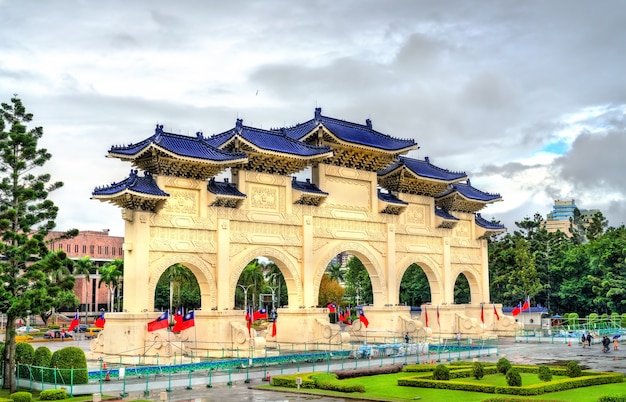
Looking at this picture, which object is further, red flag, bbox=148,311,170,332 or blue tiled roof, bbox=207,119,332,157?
blue tiled roof, bbox=207,119,332,157

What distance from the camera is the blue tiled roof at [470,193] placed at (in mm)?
55281

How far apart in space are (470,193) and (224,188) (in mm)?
24656

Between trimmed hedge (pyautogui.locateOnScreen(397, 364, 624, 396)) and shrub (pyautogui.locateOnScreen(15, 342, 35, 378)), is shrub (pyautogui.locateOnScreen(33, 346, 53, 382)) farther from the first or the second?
trimmed hedge (pyautogui.locateOnScreen(397, 364, 624, 396))

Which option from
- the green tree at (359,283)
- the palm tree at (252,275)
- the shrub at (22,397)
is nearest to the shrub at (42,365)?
the shrub at (22,397)

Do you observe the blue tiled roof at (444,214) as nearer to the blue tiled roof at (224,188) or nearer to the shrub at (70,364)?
the blue tiled roof at (224,188)

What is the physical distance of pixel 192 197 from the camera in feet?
131

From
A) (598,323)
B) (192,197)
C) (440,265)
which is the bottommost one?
(598,323)

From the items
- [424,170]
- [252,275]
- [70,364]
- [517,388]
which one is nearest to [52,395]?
[70,364]

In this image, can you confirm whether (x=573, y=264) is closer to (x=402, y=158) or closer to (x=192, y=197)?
(x=402, y=158)

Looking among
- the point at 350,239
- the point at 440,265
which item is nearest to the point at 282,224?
the point at 350,239

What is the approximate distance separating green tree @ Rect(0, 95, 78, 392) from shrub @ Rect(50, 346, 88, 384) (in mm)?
2219

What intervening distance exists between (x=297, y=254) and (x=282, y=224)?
2272 mm

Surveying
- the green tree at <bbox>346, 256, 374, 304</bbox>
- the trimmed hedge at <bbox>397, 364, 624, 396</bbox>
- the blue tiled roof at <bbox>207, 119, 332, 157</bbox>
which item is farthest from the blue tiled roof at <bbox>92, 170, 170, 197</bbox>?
the green tree at <bbox>346, 256, 374, 304</bbox>

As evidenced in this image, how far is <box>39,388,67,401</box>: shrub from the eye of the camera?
25469 mm
